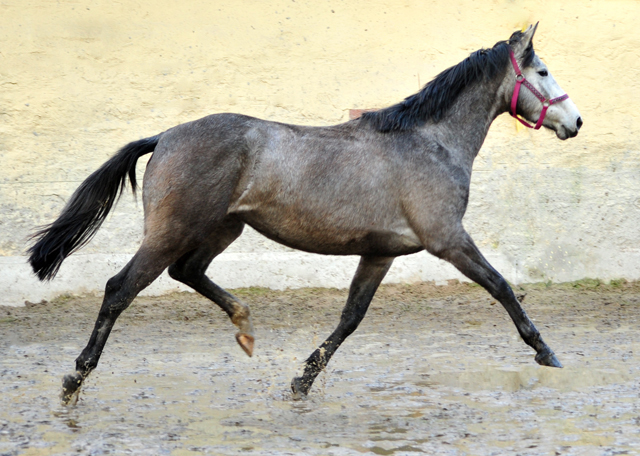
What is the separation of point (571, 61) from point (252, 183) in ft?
16.2

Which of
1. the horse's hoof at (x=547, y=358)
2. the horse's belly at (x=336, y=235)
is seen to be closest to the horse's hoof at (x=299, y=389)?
the horse's belly at (x=336, y=235)

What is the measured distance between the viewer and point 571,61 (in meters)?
7.67

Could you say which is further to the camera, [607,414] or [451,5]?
[451,5]

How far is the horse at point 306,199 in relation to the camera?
3838 millimetres

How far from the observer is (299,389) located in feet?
13.2

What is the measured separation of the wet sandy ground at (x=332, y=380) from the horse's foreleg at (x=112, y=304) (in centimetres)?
13

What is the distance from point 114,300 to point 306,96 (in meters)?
4.21

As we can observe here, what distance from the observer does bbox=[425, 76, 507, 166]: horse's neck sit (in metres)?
4.23

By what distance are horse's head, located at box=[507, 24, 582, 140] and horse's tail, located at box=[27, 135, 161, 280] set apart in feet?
6.69

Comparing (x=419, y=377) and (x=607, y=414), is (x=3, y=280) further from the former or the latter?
(x=607, y=414)

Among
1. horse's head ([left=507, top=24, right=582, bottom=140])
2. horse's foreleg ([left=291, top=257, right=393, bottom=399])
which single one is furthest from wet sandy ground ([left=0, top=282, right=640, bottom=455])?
horse's head ([left=507, top=24, right=582, bottom=140])

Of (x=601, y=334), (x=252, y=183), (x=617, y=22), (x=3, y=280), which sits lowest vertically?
(x=3, y=280)

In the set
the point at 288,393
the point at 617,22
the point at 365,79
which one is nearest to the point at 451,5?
the point at 365,79

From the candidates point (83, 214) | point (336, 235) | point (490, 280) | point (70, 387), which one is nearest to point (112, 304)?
point (70, 387)
